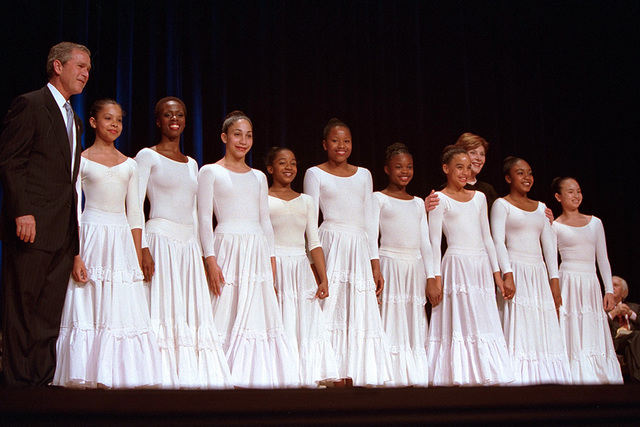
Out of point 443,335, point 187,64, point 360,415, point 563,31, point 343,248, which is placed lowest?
point 360,415

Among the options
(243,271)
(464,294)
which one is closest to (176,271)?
(243,271)

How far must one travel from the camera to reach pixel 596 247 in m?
5.20

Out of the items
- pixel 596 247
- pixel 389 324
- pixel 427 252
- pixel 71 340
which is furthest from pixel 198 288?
pixel 596 247

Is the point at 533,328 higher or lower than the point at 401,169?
lower

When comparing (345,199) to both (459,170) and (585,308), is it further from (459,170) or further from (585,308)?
(585,308)

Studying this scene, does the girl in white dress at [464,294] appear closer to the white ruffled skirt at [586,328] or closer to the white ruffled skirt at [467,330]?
the white ruffled skirt at [467,330]

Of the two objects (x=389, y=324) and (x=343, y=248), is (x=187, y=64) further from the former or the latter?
(x=389, y=324)

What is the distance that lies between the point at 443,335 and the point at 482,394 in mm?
1804

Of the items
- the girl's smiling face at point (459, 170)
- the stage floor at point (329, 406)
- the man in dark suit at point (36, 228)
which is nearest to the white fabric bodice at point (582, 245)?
the girl's smiling face at point (459, 170)

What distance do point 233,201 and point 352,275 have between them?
810 millimetres

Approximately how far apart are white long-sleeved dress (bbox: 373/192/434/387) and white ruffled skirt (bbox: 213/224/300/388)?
75 centimetres

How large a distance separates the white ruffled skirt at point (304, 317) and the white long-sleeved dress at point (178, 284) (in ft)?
1.53

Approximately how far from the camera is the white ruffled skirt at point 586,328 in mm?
4836

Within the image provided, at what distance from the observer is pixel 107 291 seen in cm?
340
